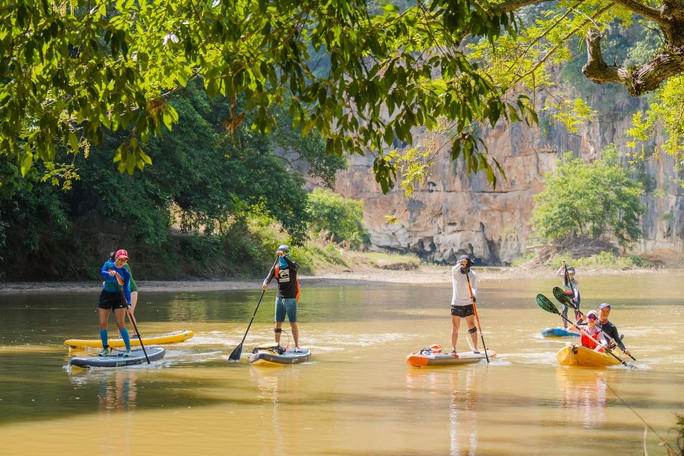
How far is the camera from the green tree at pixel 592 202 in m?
62.7

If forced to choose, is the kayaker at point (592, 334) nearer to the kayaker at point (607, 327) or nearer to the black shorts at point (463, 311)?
the kayaker at point (607, 327)

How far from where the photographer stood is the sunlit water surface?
8.72 m

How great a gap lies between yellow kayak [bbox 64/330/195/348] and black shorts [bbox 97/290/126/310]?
1294 millimetres

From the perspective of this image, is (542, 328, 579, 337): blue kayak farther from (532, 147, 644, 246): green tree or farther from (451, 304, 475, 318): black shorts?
(532, 147, 644, 246): green tree

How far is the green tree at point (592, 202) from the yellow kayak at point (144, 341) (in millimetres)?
48649

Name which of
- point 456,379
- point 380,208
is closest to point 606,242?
point 380,208

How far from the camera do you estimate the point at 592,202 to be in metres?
62.9

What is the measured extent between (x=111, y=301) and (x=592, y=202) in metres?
52.9

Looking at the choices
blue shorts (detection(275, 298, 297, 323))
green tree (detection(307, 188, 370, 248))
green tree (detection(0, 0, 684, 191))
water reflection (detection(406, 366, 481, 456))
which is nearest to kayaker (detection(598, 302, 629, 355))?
water reflection (detection(406, 366, 481, 456))

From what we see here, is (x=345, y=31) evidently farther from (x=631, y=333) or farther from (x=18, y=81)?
(x=631, y=333)

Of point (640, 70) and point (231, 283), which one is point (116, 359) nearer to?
point (640, 70)

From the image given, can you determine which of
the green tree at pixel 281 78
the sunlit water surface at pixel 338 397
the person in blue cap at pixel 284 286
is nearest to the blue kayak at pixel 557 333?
the sunlit water surface at pixel 338 397

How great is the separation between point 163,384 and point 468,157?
7.35 meters

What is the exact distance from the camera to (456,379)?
12938 mm
